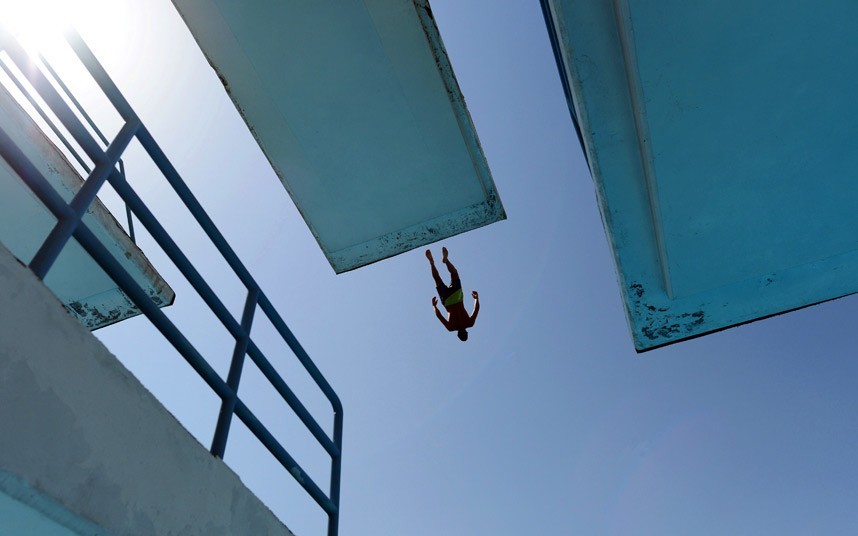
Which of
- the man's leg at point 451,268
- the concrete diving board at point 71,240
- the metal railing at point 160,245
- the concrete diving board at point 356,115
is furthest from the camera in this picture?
the man's leg at point 451,268

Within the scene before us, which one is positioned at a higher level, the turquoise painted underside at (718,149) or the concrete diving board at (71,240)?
the concrete diving board at (71,240)

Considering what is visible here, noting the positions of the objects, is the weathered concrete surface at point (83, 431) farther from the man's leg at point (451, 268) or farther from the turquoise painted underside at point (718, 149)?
the man's leg at point (451, 268)

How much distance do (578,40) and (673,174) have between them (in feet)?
4.58

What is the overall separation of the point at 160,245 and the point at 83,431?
3.38 ft

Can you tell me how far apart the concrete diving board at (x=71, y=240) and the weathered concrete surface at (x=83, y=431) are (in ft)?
9.81

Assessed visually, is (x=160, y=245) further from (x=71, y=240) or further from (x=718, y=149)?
(x=718, y=149)

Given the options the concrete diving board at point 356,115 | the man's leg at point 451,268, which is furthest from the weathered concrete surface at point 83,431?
the man's leg at point 451,268

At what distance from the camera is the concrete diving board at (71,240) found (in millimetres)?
4472

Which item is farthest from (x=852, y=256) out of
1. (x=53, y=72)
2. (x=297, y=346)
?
(x=53, y=72)

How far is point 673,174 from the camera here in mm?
4824

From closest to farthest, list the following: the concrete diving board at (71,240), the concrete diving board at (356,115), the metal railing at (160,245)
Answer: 1. the metal railing at (160,245)
2. the concrete diving board at (71,240)
3. the concrete diving board at (356,115)

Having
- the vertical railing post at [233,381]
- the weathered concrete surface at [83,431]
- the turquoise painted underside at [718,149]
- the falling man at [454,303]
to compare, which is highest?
the weathered concrete surface at [83,431]

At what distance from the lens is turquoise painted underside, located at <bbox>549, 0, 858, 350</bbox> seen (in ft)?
13.4

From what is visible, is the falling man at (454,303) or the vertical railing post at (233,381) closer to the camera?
the vertical railing post at (233,381)
